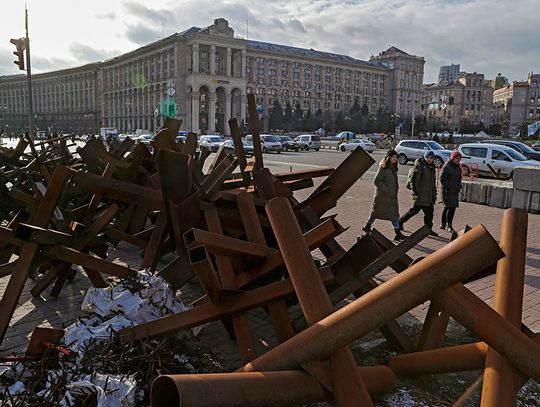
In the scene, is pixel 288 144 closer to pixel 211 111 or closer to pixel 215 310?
pixel 215 310

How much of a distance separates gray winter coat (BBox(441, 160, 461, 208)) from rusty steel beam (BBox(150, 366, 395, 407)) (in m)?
7.87

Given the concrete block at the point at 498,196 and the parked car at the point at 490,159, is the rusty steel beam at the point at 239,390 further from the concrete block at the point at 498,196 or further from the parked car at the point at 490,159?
the parked car at the point at 490,159

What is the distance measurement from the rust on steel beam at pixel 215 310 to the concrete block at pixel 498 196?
1087 centimetres

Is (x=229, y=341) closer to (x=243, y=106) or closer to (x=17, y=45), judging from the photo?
(x=17, y=45)

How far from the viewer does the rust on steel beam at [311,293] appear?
6.15 ft

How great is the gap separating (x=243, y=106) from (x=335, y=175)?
351ft

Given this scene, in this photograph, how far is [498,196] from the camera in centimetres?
1241

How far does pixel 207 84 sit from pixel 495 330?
105 metres

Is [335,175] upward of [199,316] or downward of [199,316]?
upward

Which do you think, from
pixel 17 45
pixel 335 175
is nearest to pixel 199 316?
pixel 335 175

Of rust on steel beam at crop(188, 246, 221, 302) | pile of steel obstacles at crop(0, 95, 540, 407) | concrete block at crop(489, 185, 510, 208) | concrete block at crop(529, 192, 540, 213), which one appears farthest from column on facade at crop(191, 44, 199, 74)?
rust on steel beam at crop(188, 246, 221, 302)

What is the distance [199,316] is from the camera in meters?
3.14

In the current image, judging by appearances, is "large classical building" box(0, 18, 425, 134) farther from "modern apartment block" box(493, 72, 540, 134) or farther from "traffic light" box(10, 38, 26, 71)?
"traffic light" box(10, 38, 26, 71)

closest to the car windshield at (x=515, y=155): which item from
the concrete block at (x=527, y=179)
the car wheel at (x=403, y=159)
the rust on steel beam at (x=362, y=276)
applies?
the car wheel at (x=403, y=159)
